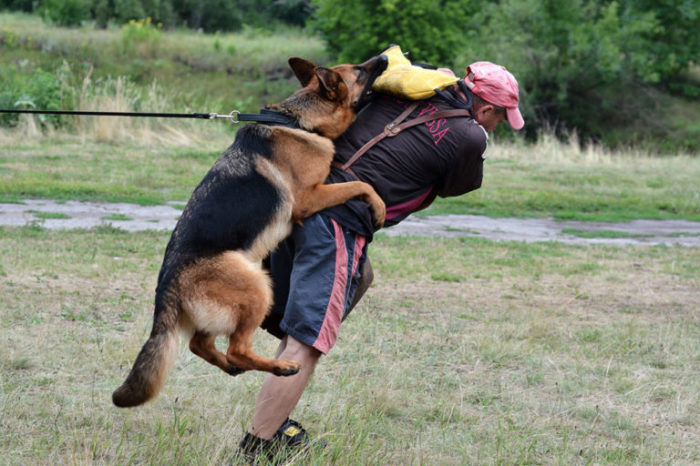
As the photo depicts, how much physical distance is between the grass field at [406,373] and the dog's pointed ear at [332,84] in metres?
1.63

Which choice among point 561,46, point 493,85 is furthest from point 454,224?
point 561,46

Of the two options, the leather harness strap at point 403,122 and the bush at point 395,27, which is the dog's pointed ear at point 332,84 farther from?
the bush at point 395,27

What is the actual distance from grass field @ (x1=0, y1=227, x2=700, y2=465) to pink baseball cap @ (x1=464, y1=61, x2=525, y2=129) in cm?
165

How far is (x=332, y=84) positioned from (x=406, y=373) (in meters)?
2.15

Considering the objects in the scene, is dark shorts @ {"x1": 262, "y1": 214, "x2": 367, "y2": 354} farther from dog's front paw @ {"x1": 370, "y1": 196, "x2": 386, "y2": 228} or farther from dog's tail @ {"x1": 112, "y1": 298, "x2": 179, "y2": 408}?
dog's tail @ {"x1": 112, "y1": 298, "x2": 179, "y2": 408}

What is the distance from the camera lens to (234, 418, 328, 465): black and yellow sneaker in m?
3.30

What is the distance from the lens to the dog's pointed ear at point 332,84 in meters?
3.77

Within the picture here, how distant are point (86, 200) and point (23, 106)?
22.8 ft

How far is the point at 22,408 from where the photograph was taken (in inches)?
159

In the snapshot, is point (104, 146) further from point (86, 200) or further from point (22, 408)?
point (22, 408)

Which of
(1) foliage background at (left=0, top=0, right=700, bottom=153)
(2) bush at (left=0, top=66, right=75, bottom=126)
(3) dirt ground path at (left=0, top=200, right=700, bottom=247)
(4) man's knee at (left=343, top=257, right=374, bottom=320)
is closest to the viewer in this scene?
(4) man's knee at (left=343, top=257, right=374, bottom=320)

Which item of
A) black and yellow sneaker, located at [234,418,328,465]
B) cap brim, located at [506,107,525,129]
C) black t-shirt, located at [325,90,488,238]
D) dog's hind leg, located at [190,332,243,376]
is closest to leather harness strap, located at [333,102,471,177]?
black t-shirt, located at [325,90,488,238]

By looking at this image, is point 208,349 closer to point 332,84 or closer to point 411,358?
point 332,84

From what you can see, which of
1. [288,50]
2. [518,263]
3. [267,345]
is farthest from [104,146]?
[288,50]
